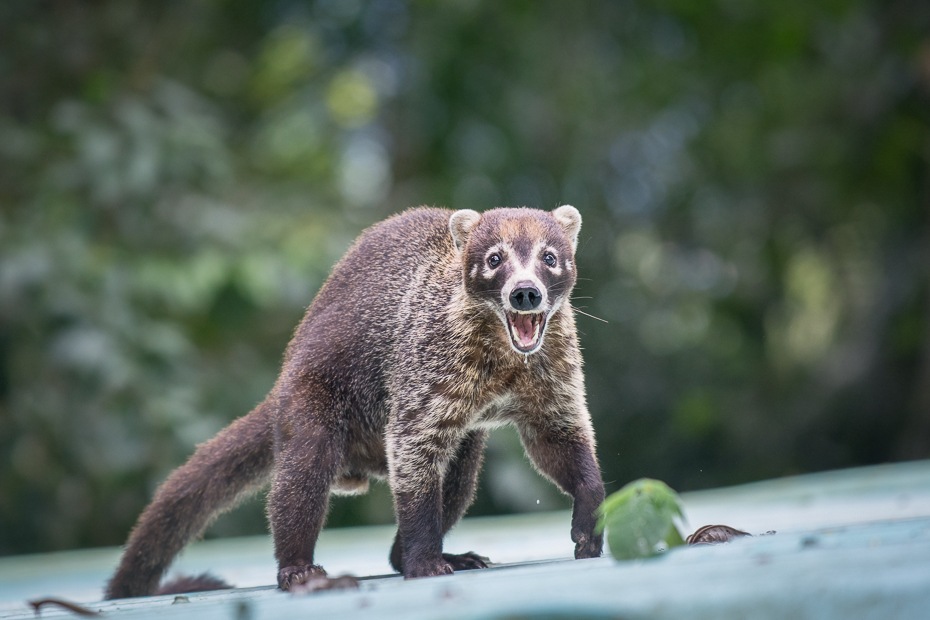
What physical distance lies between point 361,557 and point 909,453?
25.7ft

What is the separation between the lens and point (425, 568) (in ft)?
10.2

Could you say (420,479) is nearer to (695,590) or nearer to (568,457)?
(568,457)

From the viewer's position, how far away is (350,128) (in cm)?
1080

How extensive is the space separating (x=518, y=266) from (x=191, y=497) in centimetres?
176

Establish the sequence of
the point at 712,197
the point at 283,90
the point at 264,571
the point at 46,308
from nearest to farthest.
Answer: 1. the point at 264,571
2. the point at 46,308
3. the point at 283,90
4. the point at 712,197

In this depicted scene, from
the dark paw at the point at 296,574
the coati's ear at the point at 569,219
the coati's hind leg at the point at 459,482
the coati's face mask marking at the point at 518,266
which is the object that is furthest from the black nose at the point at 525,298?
the dark paw at the point at 296,574

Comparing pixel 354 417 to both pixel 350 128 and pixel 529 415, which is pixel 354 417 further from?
pixel 350 128

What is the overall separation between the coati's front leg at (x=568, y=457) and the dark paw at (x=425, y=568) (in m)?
0.53

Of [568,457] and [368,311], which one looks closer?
[568,457]

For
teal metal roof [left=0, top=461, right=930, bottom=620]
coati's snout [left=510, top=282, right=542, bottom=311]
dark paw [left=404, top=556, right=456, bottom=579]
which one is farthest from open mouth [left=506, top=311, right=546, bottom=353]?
teal metal roof [left=0, top=461, right=930, bottom=620]

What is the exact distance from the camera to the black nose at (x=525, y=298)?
124 inches

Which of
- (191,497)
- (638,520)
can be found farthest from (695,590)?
(191,497)

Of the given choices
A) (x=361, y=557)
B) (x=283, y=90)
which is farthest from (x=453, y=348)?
(x=283, y=90)

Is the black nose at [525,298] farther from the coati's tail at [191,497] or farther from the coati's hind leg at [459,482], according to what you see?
the coati's tail at [191,497]
